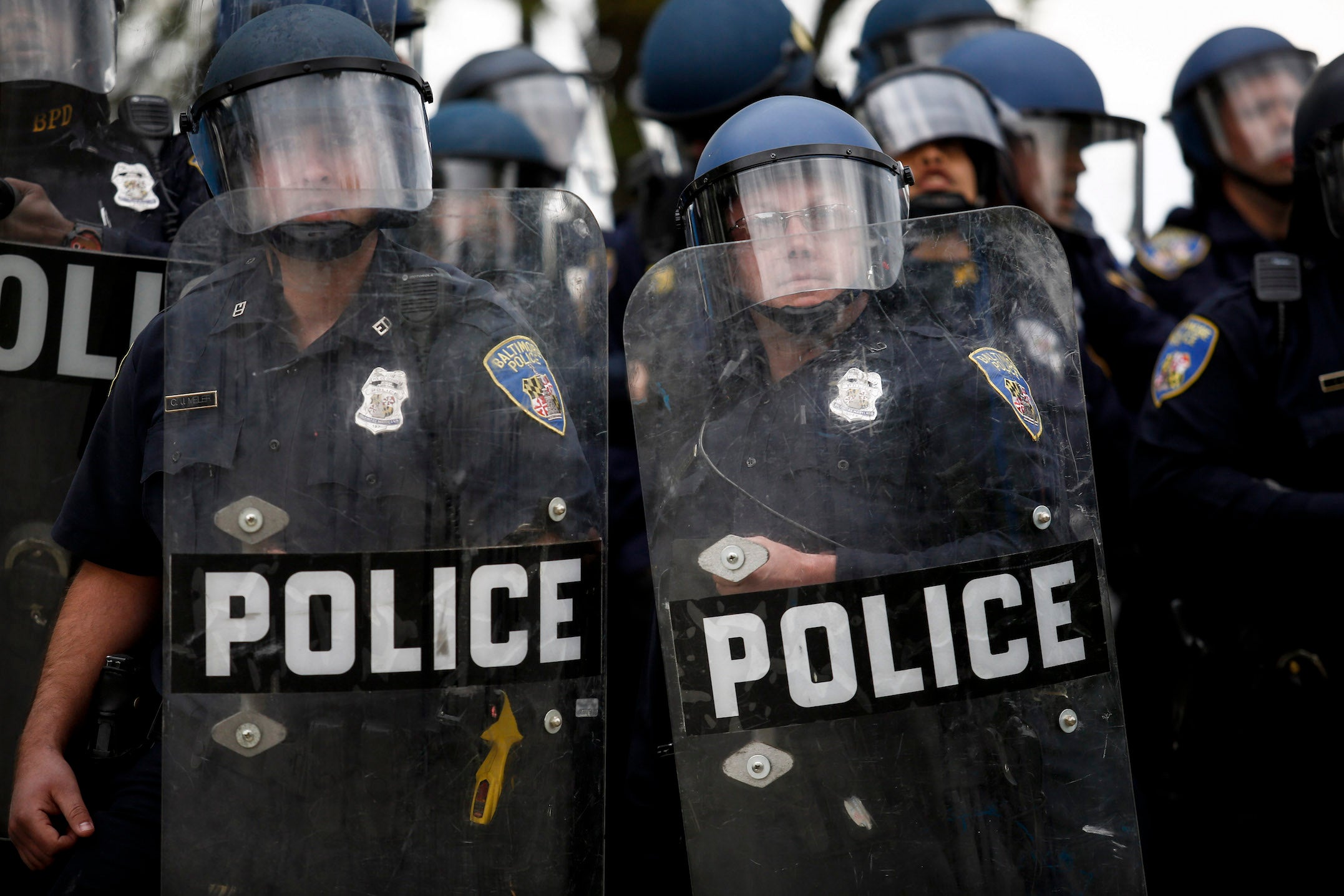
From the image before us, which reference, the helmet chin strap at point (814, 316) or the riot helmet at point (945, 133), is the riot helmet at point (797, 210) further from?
the riot helmet at point (945, 133)

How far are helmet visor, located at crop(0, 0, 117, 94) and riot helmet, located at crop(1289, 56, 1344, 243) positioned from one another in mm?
2672

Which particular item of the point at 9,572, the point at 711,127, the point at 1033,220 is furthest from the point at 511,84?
the point at 1033,220

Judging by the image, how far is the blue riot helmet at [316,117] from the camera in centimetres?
211

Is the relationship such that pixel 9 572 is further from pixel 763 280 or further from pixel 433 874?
pixel 763 280

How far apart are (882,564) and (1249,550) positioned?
130 centimetres

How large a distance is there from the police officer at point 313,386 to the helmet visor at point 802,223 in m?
0.40

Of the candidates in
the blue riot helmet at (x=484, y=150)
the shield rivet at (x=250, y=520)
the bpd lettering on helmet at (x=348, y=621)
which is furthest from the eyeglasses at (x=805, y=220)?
the blue riot helmet at (x=484, y=150)

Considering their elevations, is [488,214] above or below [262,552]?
above

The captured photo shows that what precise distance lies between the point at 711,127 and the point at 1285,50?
1.88 metres

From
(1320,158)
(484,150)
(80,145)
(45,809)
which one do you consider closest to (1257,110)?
(1320,158)

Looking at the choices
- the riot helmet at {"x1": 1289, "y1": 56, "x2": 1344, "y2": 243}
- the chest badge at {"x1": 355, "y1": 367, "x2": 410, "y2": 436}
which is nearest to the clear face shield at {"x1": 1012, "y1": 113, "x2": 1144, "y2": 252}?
the riot helmet at {"x1": 1289, "y1": 56, "x2": 1344, "y2": 243}

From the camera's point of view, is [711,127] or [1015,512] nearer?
[1015,512]

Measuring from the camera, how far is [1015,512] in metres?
1.89

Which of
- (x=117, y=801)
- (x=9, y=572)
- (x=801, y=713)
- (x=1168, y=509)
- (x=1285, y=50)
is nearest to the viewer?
(x=801, y=713)
